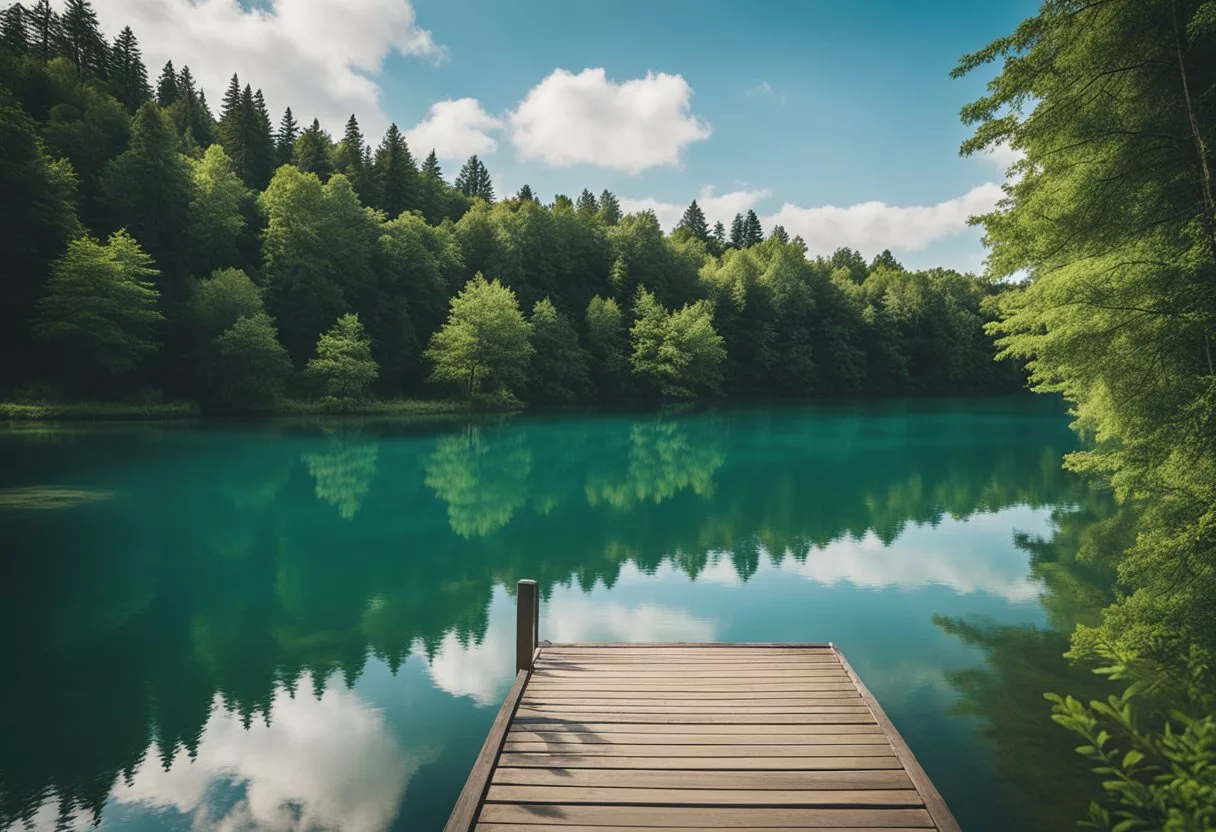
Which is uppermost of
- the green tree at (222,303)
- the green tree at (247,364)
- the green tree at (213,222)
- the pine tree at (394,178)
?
the pine tree at (394,178)

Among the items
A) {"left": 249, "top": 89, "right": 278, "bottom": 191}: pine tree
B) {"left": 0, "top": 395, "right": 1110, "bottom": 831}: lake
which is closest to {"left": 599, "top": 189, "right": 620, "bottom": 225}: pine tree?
{"left": 249, "top": 89, "right": 278, "bottom": 191}: pine tree

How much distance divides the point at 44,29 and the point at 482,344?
55.6 m

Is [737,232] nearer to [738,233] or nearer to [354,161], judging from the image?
[738,233]

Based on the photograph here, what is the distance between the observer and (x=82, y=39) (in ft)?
221

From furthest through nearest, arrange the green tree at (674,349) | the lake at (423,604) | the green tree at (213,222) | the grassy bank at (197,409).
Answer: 1. the green tree at (674,349)
2. the green tree at (213,222)
3. the grassy bank at (197,409)
4. the lake at (423,604)

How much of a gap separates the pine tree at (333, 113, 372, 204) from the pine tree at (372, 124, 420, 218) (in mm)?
984

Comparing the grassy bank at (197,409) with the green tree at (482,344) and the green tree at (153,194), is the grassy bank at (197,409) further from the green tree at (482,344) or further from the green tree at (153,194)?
the green tree at (153,194)

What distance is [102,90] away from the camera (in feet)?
187

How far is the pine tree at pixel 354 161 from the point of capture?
65688 mm

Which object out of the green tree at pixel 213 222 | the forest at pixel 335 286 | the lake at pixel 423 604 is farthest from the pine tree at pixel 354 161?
the lake at pixel 423 604

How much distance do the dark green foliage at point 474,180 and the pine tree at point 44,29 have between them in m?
47.9

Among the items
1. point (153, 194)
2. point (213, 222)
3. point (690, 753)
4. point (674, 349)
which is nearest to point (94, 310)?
point (153, 194)

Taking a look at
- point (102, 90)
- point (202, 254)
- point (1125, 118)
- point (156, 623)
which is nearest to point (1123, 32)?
point (1125, 118)

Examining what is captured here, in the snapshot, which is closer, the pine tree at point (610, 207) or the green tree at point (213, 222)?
the green tree at point (213, 222)
